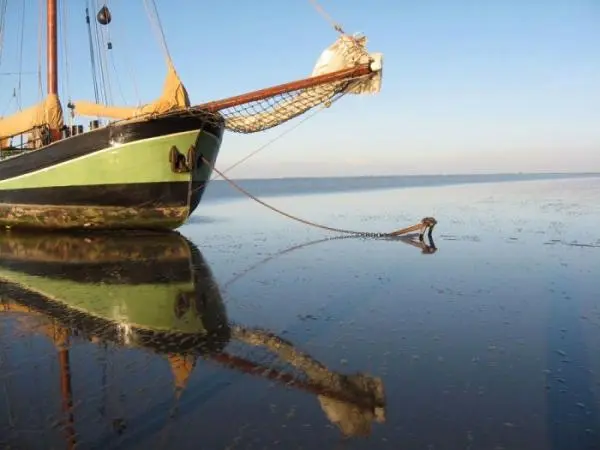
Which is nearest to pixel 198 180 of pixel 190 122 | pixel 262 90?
pixel 190 122

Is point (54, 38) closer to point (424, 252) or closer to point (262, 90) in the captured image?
point (262, 90)

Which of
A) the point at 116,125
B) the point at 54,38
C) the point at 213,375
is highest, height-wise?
the point at 54,38

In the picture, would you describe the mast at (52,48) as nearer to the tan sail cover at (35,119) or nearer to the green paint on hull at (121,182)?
the tan sail cover at (35,119)

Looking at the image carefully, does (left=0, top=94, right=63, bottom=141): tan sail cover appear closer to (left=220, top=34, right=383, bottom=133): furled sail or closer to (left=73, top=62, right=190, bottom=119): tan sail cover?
(left=73, top=62, right=190, bottom=119): tan sail cover

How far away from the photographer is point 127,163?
15539 mm

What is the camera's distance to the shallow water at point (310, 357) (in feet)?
13.1

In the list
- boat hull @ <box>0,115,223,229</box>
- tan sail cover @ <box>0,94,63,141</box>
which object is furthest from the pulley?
boat hull @ <box>0,115,223,229</box>

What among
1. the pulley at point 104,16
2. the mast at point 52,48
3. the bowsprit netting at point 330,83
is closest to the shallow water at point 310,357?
the bowsprit netting at point 330,83

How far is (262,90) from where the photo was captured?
44.9 ft

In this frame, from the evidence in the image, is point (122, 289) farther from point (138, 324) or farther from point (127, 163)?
point (127, 163)

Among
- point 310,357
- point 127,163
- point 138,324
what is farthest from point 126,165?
point 310,357

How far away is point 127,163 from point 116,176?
1.83 ft

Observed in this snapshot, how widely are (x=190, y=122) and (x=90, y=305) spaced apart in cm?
898

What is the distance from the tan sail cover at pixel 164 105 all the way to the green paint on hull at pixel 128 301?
7.32 meters
